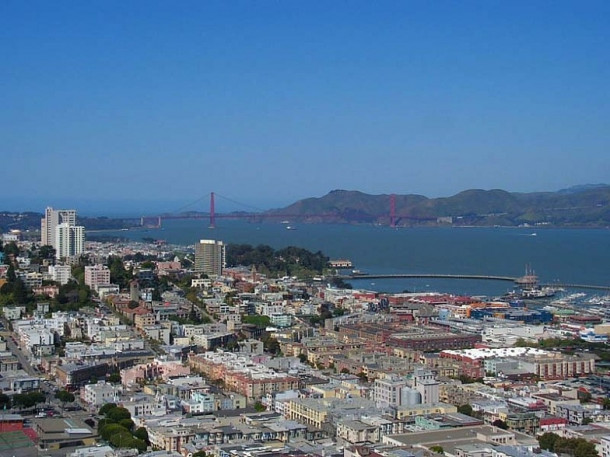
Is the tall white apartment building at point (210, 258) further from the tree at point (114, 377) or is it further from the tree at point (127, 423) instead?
the tree at point (127, 423)

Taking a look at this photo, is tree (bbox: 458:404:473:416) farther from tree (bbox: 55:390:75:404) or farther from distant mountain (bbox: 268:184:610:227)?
distant mountain (bbox: 268:184:610:227)

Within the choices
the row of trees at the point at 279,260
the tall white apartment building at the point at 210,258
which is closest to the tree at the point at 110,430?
the tall white apartment building at the point at 210,258

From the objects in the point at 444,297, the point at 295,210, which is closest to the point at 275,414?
the point at 444,297

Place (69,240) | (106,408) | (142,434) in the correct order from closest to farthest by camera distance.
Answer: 1. (142,434)
2. (106,408)
3. (69,240)

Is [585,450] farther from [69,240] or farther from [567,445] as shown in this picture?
[69,240]

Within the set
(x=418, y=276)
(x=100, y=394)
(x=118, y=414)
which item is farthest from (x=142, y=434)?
(x=418, y=276)

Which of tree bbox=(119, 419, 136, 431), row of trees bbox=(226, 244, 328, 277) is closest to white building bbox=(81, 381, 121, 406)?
tree bbox=(119, 419, 136, 431)
